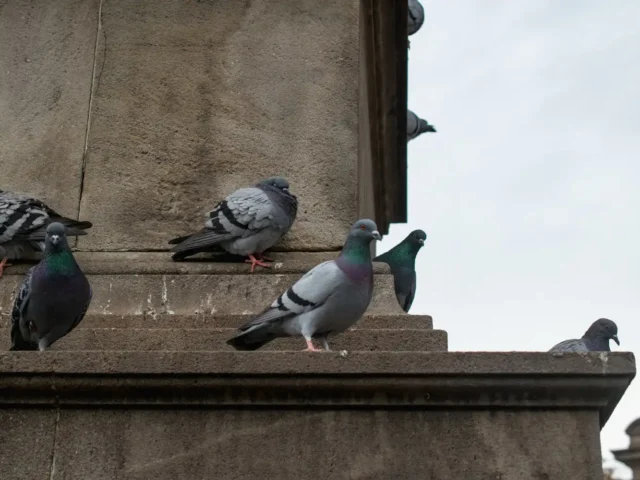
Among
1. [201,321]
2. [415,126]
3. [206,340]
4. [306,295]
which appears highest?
[415,126]

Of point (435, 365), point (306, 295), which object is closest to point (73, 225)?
point (306, 295)

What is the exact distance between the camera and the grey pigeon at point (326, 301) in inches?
229

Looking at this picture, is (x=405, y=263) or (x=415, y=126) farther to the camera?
(x=415, y=126)

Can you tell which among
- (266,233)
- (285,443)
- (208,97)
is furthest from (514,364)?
(208,97)

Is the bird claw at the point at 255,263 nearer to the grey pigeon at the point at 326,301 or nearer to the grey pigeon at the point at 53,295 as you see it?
the grey pigeon at the point at 326,301

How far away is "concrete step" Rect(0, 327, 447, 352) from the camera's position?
6258mm

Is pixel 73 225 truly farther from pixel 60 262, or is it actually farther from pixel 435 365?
pixel 435 365

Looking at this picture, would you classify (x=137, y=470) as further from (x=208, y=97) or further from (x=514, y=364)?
(x=208, y=97)

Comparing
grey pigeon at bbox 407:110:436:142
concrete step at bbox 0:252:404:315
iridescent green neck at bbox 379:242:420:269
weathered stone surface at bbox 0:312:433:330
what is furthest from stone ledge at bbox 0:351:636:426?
grey pigeon at bbox 407:110:436:142

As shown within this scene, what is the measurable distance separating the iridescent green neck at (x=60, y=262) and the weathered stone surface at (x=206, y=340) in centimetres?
60

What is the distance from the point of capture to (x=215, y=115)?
7.39 metres

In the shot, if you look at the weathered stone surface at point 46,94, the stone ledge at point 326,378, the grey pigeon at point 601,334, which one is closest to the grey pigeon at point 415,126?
the grey pigeon at point 601,334

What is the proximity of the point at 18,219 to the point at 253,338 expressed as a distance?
5.25 ft

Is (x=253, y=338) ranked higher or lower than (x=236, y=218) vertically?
lower
